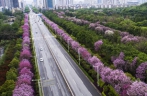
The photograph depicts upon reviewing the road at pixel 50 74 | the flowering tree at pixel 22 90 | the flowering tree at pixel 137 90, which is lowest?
the road at pixel 50 74

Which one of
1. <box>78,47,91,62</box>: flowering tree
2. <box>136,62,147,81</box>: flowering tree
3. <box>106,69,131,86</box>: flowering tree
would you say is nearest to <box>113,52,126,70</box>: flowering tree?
<box>136,62,147,81</box>: flowering tree

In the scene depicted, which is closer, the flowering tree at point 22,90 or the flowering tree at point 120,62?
the flowering tree at point 22,90

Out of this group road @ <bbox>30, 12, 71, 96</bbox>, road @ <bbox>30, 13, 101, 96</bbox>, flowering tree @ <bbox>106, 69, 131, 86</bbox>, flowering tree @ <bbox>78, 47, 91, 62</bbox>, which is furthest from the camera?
flowering tree @ <bbox>78, 47, 91, 62</bbox>

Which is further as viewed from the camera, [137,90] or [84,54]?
[84,54]

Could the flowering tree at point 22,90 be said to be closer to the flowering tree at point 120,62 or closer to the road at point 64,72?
the road at point 64,72

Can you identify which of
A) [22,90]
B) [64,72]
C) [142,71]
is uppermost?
[142,71]

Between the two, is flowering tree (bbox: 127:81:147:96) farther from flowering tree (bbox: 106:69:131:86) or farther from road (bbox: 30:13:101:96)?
road (bbox: 30:13:101:96)

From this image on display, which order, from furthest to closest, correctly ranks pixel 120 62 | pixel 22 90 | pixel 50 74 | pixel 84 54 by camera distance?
pixel 84 54, pixel 50 74, pixel 120 62, pixel 22 90

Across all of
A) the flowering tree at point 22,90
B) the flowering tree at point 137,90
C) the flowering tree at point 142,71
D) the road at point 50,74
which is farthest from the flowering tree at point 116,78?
the flowering tree at point 22,90

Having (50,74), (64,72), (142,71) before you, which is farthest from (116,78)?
(50,74)

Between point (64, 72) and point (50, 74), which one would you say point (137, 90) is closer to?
point (64, 72)

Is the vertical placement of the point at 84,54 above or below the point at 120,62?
above

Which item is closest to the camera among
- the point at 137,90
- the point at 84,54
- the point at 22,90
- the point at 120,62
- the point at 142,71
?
the point at 137,90
